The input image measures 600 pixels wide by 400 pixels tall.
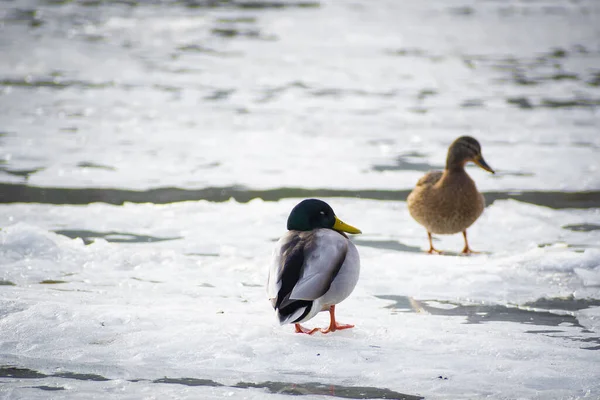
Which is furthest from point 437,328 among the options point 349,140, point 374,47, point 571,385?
point 374,47

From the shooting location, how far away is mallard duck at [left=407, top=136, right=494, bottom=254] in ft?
16.3

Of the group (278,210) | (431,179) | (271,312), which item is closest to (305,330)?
(271,312)

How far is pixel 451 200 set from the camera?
496cm

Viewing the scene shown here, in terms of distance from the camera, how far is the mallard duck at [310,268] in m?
3.19

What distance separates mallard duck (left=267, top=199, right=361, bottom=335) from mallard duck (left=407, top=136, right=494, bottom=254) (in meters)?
1.51

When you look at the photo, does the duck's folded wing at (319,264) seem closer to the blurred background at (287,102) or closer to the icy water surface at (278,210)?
the icy water surface at (278,210)

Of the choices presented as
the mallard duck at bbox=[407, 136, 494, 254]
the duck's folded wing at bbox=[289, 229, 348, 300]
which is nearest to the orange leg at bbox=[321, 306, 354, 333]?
the duck's folded wing at bbox=[289, 229, 348, 300]

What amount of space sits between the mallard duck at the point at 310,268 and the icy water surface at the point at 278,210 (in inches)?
7.7

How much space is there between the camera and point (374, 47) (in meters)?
14.5

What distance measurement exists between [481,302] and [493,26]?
1341 centimetres

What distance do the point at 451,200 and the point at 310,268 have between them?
1948 millimetres

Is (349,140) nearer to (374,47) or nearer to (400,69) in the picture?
(400,69)

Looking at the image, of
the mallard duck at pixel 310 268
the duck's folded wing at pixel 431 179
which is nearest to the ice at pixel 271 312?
the mallard duck at pixel 310 268

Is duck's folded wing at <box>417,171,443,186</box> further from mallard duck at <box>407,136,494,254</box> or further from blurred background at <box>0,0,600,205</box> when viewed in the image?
blurred background at <box>0,0,600,205</box>
